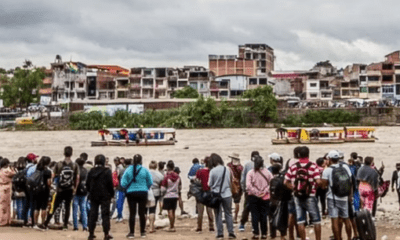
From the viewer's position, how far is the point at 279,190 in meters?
7.43

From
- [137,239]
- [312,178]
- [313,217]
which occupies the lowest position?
[137,239]

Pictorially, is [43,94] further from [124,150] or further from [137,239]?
[137,239]

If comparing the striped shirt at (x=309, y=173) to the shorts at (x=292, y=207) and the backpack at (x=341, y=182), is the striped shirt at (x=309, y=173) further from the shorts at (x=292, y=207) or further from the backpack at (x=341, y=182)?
the shorts at (x=292, y=207)

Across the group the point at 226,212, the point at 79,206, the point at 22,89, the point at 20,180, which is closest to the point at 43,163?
the point at 20,180

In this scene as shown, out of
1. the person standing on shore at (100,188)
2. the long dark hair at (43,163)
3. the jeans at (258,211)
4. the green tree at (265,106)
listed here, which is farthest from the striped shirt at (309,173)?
the green tree at (265,106)

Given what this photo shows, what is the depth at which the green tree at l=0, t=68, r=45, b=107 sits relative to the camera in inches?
3108

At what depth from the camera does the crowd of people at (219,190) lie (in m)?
7.31

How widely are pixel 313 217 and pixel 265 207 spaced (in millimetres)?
1173

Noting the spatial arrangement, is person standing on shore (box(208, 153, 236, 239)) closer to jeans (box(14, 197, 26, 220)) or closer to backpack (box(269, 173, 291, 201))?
backpack (box(269, 173, 291, 201))

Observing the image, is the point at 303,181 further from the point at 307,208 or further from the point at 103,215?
the point at 103,215

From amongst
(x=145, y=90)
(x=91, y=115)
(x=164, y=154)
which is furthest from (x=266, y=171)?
(x=145, y=90)

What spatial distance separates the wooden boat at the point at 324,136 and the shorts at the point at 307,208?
2938cm

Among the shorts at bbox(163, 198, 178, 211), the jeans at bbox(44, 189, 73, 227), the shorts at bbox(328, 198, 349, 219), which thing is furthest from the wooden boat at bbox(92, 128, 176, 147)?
the shorts at bbox(328, 198, 349, 219)

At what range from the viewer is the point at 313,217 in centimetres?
725
